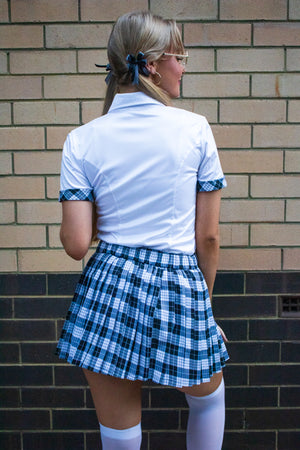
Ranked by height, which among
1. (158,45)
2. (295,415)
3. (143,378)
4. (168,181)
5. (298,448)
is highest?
(158,45)

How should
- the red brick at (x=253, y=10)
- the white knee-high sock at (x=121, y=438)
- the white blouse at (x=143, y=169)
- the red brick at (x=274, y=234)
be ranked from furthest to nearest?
1. the red brick at (x=274, y=234)
2. the red brick at (x=253, y=10)
3. the white knee-high sock at (x=121, y=438)
4. the white blouse at (x=143, y=169)

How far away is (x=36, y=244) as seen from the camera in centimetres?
263

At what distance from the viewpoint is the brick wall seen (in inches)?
99.9

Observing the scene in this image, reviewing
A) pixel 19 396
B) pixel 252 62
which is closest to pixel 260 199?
pixel 252 62

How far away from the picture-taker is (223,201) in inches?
103

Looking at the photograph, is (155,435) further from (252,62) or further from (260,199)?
(252,62)

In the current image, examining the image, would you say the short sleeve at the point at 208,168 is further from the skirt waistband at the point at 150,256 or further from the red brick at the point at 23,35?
the red brick at the point at 23,35

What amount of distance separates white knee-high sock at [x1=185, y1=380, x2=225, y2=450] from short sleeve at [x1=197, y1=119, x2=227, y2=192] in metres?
0.74

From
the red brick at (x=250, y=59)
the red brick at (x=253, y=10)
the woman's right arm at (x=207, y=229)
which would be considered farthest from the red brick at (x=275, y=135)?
the woman's right arm at (x=207, y=229)

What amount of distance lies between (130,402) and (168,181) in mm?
782

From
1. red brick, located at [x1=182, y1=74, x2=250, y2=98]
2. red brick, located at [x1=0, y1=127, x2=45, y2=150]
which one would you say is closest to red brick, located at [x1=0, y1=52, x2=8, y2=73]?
red brick, located at [x1=0, y1=127, x2=45, y2=150]

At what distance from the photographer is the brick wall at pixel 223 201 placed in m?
2.54

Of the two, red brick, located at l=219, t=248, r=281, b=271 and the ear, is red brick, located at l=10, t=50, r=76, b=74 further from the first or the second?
red brick, located at l=219, t=248, r=281, b=271

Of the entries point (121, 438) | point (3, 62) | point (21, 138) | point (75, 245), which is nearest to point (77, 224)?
point (75, 245)
